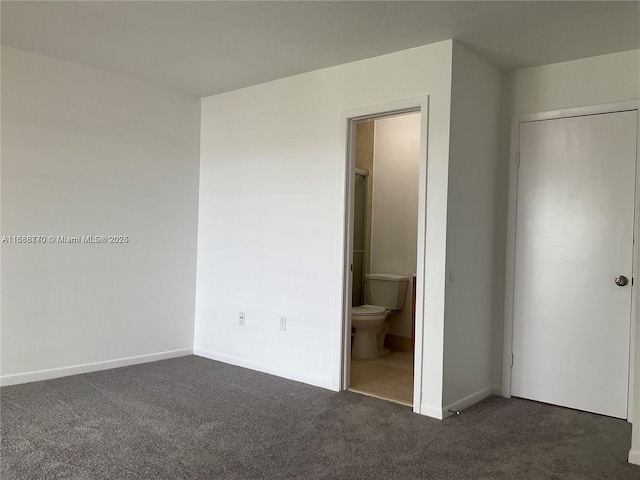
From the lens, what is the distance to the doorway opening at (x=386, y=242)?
4875 millimetres

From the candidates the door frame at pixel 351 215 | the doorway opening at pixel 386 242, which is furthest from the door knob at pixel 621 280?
the doorway opening at pixel 386 242

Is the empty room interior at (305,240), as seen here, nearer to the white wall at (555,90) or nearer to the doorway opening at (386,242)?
the white wall at (555,90)

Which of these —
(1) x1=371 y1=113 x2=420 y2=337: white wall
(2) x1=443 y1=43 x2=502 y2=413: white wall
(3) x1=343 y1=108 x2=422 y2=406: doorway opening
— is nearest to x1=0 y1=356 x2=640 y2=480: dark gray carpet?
(2) x1=443 y1=43 x2=502 y2=413: white wall

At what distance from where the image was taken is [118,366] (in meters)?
4.21

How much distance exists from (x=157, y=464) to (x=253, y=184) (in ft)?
8.07

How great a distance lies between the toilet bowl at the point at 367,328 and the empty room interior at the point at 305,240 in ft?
0.11

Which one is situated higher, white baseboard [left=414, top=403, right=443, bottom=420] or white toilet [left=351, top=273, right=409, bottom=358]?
white toilet [left=351, top=273, right=409, bottom=358]

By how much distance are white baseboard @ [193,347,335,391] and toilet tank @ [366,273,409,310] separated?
1496 millimetres

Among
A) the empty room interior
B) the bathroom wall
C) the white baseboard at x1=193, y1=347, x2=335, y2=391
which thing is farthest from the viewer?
the bathroom wall

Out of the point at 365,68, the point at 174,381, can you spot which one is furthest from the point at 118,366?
the point at 365,68

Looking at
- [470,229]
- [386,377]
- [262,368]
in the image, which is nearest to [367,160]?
[470,229]

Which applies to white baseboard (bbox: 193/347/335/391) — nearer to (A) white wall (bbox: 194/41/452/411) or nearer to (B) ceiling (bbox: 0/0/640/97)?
(A) white wall (bbox: 194/41/452/411)

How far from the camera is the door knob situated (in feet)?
10.8

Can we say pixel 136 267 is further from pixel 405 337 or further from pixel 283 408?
pixel 405 337
